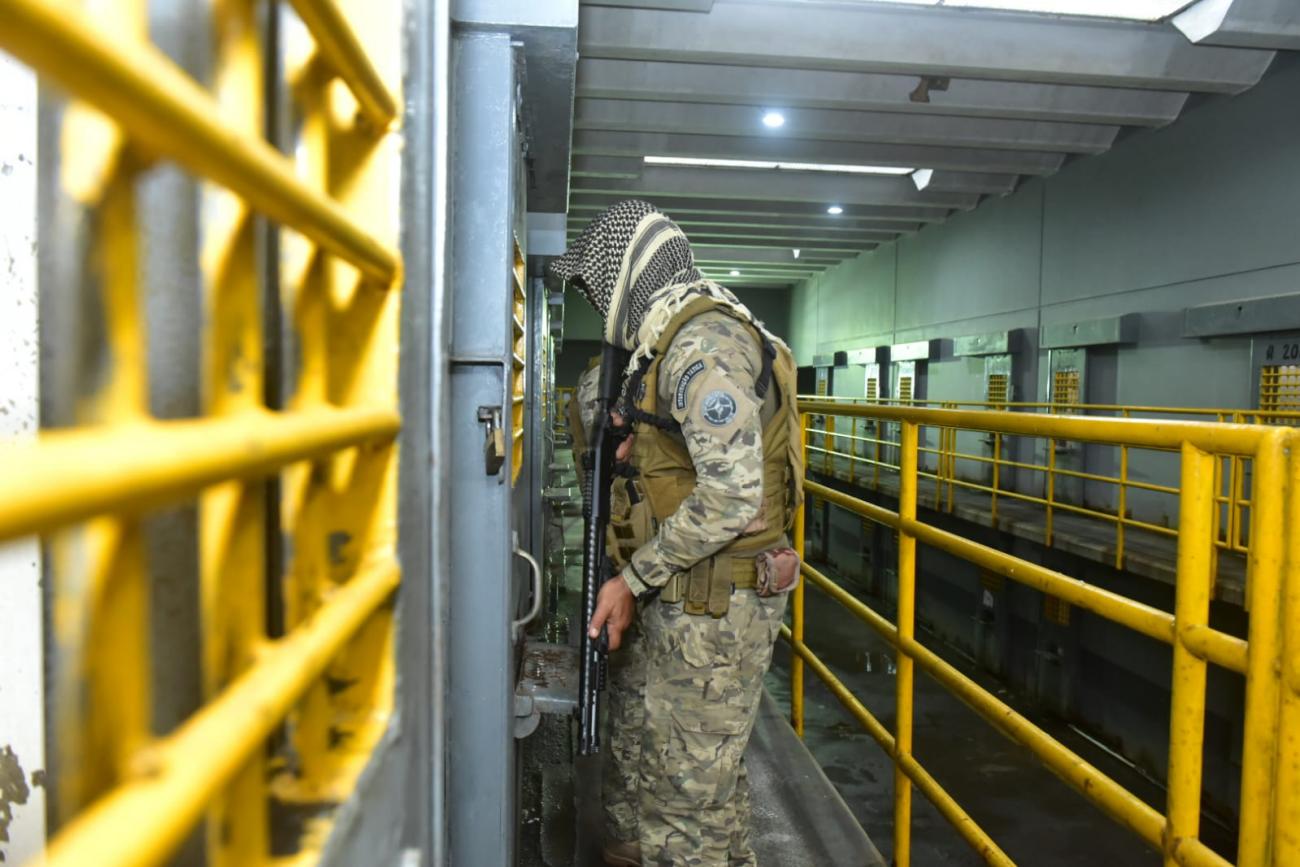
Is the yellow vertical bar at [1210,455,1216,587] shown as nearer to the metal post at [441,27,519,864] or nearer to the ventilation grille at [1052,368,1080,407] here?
the metal post at [441,27,519,864]

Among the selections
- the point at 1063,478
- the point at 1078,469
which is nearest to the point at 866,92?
the point at 1078,469

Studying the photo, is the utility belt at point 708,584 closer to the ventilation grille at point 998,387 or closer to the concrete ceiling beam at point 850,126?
the concrete ceiling beam at point 850,126

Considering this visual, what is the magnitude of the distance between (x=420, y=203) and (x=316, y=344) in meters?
0.35

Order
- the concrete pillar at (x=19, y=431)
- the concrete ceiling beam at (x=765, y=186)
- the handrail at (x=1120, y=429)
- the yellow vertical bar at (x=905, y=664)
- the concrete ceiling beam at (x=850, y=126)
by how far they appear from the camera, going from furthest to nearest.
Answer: the concrete ceiling beam at (x=765, y=186)
the concrete ceiling beam at (x=850, y=126)
the yellow vertical bar at (x=905, y=664)
the handrail at (x=1120, y=429)
the concrete pillar at (x=19, y=431)

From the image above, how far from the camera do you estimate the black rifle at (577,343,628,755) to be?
2420 mm

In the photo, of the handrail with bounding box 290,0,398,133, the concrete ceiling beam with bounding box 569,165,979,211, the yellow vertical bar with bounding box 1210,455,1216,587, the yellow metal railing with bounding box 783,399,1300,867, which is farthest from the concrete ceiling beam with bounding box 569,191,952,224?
the handrail with bounding box 290,0,398,133

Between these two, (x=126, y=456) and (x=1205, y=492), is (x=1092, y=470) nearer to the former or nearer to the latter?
(x=1205, y=492)

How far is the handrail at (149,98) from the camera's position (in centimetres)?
31

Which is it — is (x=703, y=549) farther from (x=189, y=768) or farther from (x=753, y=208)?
(x=753, y=208)

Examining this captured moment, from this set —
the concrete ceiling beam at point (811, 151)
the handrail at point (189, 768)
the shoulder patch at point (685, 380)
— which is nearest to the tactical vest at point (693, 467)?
the shoulder patch at point (685, 380)

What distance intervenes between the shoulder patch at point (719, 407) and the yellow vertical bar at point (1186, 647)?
951 millimetres

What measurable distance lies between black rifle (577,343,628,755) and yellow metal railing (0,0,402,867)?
5.02 ft

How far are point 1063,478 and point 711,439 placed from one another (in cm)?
770

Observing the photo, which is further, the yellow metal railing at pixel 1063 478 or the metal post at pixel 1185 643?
the yellow metal railing at pixel 1063 478
